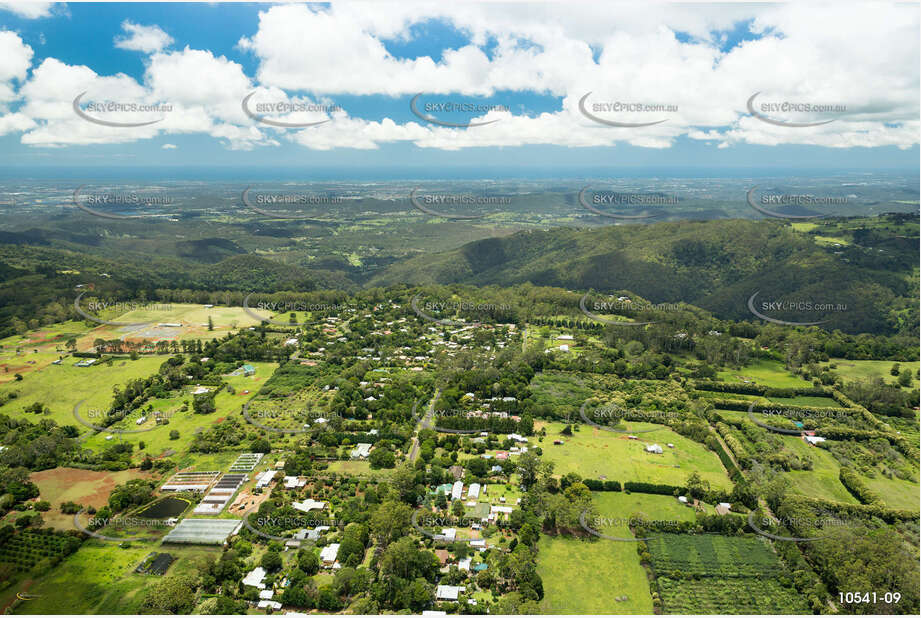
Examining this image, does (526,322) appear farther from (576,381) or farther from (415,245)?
(415,245)

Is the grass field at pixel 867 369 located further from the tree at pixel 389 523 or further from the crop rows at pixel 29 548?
the crop rows at pixel 29 548

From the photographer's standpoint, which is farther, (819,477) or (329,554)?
(819,477)

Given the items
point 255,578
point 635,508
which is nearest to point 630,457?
point 635,508

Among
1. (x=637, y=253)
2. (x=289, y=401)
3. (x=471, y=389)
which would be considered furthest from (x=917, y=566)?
(x=637, y=253)

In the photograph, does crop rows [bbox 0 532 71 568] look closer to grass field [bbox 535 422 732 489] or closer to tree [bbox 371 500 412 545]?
tree [bbox 371 500 412 545]

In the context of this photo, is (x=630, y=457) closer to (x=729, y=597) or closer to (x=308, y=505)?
(x=729, y=597)

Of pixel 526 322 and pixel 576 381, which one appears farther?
pixel 526 322

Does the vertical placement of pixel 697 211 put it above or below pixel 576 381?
above
